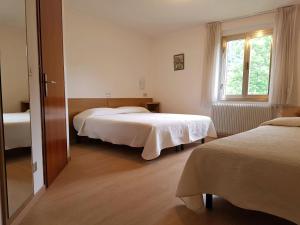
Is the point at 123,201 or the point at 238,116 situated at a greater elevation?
the point at 238,116

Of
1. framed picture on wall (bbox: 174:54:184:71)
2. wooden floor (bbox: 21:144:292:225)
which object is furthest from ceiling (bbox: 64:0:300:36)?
wooden floor (bbox: 21:144:292:225)

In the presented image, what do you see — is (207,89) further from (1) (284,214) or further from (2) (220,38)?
(1) (284,214)

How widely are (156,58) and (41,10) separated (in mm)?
3749

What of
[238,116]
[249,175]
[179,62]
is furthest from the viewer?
[179,62]

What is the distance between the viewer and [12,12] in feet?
4.82

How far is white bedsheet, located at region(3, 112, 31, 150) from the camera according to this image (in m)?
1.34

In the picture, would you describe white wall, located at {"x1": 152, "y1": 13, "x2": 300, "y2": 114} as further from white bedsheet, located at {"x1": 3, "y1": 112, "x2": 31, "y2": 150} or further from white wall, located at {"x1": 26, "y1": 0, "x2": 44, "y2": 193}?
white bedsheet, located at {"x1": 3, "y1": 112, "x2": 31, "y2": 150}

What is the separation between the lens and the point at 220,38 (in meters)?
4.31

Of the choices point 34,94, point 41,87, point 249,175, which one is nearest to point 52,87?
point 41,87

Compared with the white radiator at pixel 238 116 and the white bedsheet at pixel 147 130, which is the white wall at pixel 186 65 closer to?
the white radiator at pixel 238 116

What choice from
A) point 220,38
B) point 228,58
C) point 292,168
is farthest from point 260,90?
point 292,168

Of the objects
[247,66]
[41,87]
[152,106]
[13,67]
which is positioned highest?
[247,66]

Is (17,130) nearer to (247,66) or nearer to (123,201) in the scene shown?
(123,201)

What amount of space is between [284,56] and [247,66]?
0.68 metres
